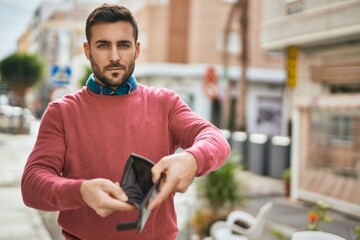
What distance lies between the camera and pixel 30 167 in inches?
48.9

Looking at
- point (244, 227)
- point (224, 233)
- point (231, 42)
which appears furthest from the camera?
point (231, 42)

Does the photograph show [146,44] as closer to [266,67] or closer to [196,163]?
[266,67]

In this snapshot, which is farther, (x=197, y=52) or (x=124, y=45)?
(x=197, y=52)

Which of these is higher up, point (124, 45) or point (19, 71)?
point (19, 71)

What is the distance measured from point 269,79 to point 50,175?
24689mm

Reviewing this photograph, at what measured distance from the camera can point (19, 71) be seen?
2683 centimetres

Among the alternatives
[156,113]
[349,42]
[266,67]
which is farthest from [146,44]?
[156,113]

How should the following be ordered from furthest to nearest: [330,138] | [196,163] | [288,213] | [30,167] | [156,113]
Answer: [330,138]
[288,213]
[156,113]
[30,167]
[196,163]

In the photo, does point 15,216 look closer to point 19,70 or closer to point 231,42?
point 231,42

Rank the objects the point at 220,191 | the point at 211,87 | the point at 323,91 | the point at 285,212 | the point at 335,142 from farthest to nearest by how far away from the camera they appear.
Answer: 1. the point at 211,87
2. the point at 323,91
3. the point at 335,142
4. the point at 285,212
5. the point at 220,191

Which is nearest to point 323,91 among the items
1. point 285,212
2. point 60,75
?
point 285,212

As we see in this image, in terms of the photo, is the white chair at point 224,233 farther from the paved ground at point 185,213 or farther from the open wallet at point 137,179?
the open wallet at point 137,179

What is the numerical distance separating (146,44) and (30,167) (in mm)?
23701

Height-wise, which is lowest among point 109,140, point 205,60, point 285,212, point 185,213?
point 285,212
